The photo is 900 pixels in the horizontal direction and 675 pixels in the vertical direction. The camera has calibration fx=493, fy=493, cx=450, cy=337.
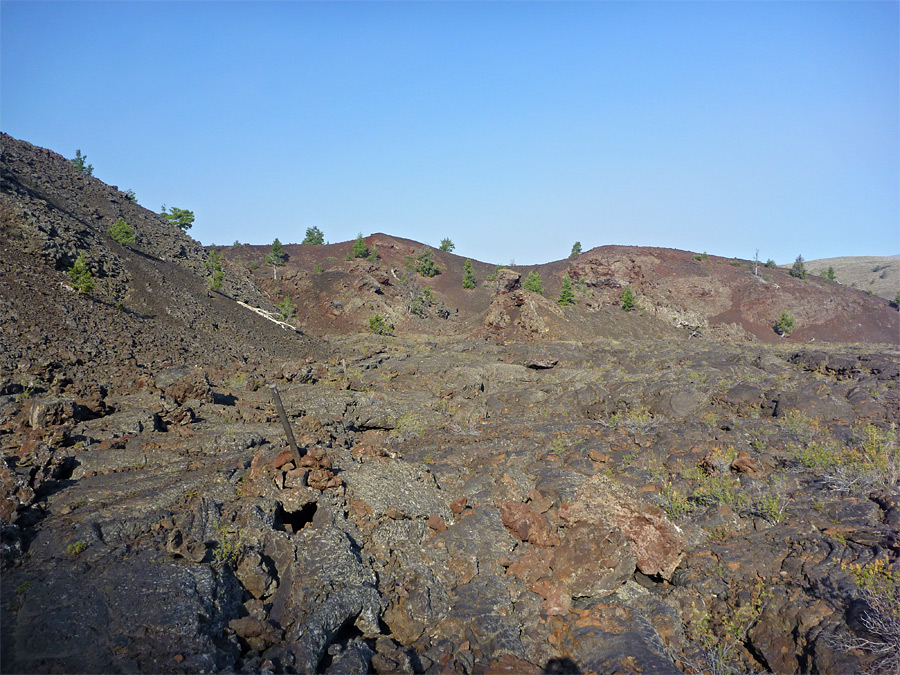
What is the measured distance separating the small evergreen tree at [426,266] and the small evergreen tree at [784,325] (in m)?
33.4

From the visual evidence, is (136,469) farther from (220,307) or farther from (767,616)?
(220,307)

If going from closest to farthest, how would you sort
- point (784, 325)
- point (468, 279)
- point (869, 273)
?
point (784, 325), point (468, 279), point (869, 273)

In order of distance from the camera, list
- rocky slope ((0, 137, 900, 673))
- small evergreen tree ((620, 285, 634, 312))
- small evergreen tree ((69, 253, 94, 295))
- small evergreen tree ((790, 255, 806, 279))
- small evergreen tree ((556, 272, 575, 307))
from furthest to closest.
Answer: small evergreen tree ((790, 255, 806, 279))
small evergreen tree ((620, 285, 634, 312))
small evergreen tree ((556, 272, 575, 307))
small evergreen tree ((69, 253, 94, 295))
rocky slope ((0, 137, 900, 673))

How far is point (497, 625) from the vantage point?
650 centimetres

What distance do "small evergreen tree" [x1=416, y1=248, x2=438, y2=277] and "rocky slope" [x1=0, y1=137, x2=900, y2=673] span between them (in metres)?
30.4

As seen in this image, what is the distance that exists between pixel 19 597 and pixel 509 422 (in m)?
12.1

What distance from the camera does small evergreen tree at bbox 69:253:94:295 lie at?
63.4 ft

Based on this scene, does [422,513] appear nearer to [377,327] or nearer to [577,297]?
[377,327]

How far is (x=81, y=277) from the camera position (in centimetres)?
1950

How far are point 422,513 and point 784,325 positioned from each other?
162 ft

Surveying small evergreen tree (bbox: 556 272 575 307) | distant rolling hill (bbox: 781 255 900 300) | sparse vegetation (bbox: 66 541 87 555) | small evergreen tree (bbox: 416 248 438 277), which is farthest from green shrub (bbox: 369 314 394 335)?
distant rolling hill (bbox: 781 255 900 300)

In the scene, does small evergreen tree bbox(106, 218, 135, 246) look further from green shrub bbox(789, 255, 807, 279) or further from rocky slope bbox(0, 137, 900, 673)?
green shrub bbox(789, 255, 807, 279)

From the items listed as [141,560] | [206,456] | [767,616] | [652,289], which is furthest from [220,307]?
[652,289]

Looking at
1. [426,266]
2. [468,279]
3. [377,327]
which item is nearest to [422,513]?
[377,327]
